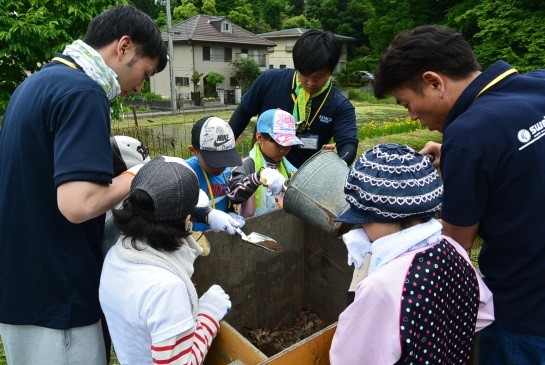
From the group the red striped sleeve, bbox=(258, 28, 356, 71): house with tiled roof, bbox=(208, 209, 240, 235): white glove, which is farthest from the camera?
bbox=(258, 28, 356, 71): house with tiled roof

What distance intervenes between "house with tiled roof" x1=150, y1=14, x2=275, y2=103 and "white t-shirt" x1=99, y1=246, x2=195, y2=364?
3089cm

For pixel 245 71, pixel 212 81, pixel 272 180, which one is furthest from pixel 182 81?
pixel 272 180

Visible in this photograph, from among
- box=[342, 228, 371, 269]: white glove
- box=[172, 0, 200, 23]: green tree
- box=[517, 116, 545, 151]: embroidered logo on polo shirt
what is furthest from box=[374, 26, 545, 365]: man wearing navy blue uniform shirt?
box=[172, 0, 200, 23]: green tree

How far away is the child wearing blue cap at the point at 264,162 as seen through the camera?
8.26ft

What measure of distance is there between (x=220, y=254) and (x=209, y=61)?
3269cm

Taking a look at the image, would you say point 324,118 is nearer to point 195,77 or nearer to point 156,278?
point 156,278

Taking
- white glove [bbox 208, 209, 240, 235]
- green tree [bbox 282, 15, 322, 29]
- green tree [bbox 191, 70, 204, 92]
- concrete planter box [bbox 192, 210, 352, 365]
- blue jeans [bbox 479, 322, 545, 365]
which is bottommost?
green tree [bbox 191, 70, 204, 92]

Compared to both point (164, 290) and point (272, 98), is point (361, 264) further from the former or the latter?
point (272, 98)

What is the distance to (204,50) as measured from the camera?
32875mm

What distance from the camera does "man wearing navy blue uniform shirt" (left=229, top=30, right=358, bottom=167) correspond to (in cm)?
290

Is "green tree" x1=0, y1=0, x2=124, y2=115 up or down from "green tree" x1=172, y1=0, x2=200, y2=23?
up

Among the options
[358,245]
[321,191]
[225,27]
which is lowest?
[225,27]

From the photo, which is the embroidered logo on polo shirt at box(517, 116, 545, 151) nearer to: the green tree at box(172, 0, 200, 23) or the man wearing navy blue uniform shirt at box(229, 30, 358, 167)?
the man wearing navy blue uniform shirt at box(229, 30, 358, 167)

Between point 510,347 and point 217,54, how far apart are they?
112 feet
